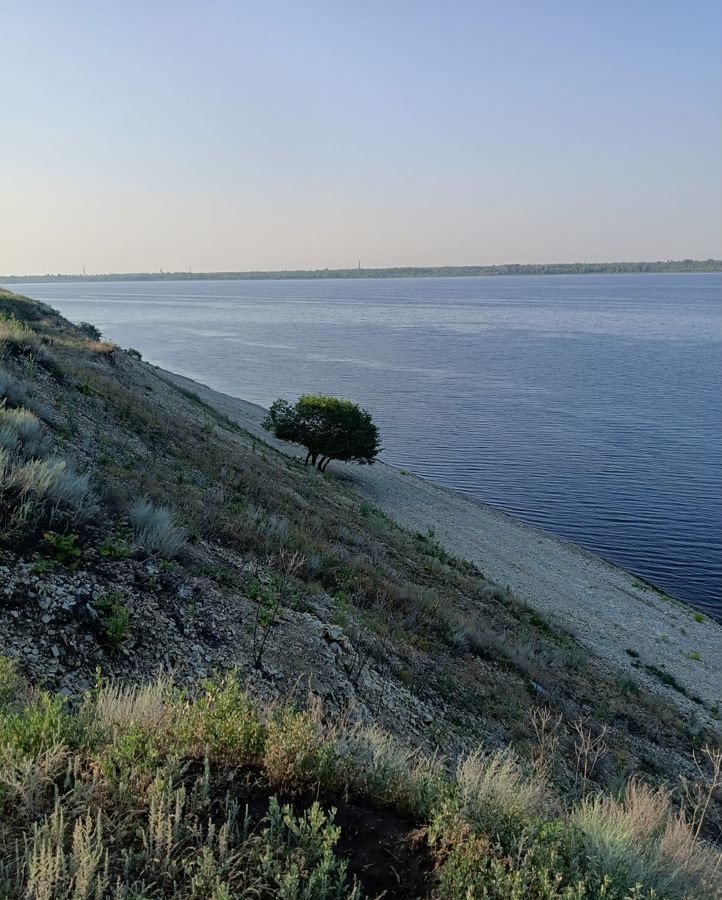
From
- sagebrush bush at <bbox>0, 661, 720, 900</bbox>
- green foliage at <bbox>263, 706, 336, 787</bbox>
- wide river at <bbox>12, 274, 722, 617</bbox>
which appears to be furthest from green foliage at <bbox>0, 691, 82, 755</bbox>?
wide river at <bbox>12, 274, 722, 617</bbox>

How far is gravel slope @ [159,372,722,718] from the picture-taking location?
17.7 meters

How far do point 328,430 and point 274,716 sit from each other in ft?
102

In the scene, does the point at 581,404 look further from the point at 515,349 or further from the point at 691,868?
Result: the point at 691,868

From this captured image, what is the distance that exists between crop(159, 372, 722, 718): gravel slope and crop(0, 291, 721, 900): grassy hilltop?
2063 millimetres

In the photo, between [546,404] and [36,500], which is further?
[546,404]

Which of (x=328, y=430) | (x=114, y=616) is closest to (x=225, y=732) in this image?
(x=114, y=616)

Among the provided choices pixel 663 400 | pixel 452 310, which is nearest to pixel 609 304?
pixel 452 310

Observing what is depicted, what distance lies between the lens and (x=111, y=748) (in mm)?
3875

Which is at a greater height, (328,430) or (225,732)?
(225,732)

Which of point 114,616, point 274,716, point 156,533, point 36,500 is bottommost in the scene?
point 114,616

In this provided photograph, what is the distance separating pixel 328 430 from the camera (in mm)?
35719

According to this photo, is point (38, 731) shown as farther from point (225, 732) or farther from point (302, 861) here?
point (302, 861)

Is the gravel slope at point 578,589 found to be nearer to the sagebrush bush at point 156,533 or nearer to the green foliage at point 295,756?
the sagebrush bush at point 156,533

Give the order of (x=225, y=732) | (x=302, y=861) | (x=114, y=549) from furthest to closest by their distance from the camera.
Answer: (x=114, y=549) → (x=225, y=732) → (x=302, y=861)
